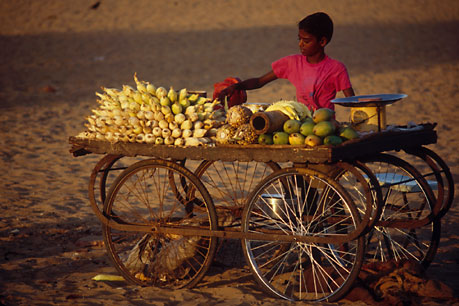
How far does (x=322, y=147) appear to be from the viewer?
10.8 feet

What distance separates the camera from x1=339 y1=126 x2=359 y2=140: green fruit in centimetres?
350

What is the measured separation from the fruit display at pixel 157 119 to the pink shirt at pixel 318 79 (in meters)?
0.72

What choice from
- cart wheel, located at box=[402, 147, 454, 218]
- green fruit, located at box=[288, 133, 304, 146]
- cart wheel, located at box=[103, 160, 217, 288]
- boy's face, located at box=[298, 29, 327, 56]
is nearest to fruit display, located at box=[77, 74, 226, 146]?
cart wheel, located at box=[103, 160, 217, 288]

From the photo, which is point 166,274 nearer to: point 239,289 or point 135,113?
point 239,289

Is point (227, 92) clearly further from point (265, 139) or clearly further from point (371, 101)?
point (371, 101)

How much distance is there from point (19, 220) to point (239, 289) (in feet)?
8.88

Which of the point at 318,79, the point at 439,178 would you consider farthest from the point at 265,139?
the point at 439,178

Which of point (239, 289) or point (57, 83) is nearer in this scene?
point (239, 289)

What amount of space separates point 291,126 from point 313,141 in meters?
0.22

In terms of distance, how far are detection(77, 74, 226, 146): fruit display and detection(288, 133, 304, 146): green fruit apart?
0.60 meters

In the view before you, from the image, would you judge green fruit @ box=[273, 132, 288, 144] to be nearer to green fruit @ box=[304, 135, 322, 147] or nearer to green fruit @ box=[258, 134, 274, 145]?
green fruit @ box=[258, 134, 274, 145]

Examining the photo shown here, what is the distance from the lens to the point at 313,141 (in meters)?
3.35

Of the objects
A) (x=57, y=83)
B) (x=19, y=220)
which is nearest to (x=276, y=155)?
(x=19, y=220)

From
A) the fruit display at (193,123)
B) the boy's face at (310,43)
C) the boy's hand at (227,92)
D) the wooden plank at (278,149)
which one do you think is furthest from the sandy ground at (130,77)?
the boy's face at (310,43)
